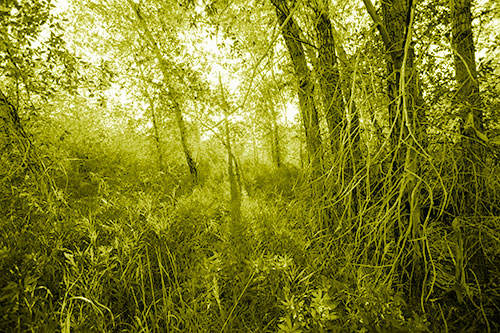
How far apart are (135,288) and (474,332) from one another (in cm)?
302

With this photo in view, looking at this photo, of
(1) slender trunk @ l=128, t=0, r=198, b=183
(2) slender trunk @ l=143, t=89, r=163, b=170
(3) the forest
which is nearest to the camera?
(3) the forest

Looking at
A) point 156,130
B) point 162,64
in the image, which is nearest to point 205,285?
point 162,64

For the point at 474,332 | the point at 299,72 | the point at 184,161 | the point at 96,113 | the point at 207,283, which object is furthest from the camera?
the point at 184,161

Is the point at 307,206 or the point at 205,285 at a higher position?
the point at 307,206

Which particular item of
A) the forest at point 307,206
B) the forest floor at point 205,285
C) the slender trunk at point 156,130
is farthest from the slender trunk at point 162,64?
the forest floor at point 205,285

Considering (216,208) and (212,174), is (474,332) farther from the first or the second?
(212,174)

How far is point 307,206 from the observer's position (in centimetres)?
252

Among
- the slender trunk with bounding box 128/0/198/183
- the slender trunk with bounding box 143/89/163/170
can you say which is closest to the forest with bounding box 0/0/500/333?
the slender trunk with bounding box 128/0/198/183

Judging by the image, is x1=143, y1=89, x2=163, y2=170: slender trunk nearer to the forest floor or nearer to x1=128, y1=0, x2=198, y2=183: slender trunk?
x1=128, y1=0, x2=198, y2=183: slender trunk

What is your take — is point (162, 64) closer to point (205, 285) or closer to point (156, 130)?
point (156, 130)

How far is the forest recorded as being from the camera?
1369mm

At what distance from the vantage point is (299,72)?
9.59ft

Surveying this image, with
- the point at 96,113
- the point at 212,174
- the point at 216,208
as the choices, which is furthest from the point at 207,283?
the point at 96,113

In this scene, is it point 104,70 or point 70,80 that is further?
point 104,70
